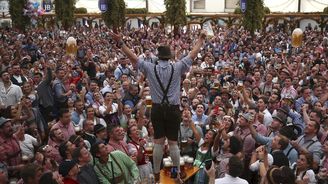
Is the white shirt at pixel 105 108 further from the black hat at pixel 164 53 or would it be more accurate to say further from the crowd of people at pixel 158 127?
the black hat at pixel 164 53

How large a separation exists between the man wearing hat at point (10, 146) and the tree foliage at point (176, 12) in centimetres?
1729

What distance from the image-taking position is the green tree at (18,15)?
73.2 feet

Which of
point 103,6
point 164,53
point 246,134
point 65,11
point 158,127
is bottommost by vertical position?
point 246,134

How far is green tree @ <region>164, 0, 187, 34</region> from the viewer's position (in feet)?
74.5

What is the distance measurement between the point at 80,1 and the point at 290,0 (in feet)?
51.8

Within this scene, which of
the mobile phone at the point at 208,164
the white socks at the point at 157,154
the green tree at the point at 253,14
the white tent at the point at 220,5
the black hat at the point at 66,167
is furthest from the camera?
the white tent at the point at 220,5

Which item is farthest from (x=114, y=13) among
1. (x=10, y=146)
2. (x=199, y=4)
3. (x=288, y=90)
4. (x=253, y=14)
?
(x=10, y=146)

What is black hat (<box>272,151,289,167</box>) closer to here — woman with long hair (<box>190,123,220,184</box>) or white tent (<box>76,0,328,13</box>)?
woman with long hair (<box>190,123,220,184</box>)

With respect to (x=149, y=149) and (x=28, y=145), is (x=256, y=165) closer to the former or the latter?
(x=149, y=149)

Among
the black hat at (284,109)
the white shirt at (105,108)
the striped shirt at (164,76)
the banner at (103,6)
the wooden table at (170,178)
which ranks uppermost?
the banner at (103,6)

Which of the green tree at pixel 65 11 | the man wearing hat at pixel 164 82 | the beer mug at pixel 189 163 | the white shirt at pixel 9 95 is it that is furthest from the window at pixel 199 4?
the man wearing hat at pixel 164 82

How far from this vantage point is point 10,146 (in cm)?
588

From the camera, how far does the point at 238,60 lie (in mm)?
15211

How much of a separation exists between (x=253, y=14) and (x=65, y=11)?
1034 centimetres
